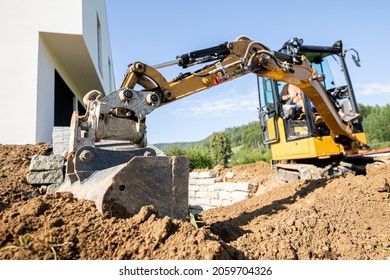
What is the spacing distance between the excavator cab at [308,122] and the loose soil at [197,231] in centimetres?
143

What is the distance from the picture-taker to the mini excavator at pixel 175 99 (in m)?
2.19

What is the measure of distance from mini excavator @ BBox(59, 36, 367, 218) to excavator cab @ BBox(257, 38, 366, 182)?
2 cm

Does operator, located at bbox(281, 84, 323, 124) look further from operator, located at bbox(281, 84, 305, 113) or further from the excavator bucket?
the excavator bucket

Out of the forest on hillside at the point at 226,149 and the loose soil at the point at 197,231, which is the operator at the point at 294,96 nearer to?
the loose soil at the point at 197,231

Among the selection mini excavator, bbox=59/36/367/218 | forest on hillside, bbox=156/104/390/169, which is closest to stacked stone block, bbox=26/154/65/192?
mini excavator, bbox=59/36/367/218

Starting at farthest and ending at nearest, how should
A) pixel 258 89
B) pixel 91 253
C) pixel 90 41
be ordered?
pixel 90 41, pixel 258 89, pixel 91 253

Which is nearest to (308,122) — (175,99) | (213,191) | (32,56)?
(175,99)

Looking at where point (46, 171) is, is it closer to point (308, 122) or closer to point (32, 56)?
point (32, 56)

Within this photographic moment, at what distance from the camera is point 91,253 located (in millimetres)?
1671

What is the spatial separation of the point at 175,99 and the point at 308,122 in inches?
129

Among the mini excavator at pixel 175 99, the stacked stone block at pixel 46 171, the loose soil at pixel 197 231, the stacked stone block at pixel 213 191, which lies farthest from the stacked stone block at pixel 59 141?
the stacked stone block at pixel 213 191

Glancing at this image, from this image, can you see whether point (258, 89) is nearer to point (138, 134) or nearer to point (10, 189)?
point (138, 134)
